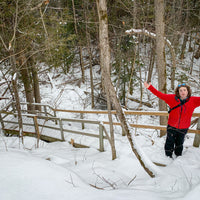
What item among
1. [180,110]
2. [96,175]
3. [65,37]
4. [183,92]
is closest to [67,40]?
[65,37]

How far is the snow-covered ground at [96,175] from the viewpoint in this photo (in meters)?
1.69

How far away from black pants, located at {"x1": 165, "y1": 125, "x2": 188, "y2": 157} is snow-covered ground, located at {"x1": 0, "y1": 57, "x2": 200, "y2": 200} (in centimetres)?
17

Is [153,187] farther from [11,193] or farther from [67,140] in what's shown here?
[67,140]

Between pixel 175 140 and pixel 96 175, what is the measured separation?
6.24 ft

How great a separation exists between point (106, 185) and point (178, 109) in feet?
6.51

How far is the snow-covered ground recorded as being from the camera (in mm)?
1691

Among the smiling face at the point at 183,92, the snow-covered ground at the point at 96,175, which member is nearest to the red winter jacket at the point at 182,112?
the smiling face at the point at 183,92

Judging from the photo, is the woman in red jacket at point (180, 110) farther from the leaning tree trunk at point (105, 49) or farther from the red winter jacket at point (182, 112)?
the leaning tree trunk at point (105, 49)

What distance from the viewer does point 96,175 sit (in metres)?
2.90

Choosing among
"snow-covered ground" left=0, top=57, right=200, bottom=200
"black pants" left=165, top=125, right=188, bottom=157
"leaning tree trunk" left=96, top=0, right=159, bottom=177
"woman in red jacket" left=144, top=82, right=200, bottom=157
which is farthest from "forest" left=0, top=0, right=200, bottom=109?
"snow-covered ground" left=0, top=57, right=200, bottom=200

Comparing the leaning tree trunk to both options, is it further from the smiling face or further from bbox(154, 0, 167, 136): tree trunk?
bbox(154, 0, 167, 136): tree trunk

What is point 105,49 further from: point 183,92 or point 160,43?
point 160,43

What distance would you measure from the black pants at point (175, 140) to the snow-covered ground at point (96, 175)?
17 cm

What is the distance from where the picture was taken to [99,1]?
242cm
